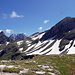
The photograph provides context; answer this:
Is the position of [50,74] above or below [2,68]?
below

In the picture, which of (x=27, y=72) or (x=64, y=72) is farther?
(x=64, y=72)

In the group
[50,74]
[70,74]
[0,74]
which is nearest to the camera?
[0,74]

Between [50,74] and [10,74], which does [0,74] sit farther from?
[50,74]

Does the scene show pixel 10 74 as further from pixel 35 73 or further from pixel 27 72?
pixel 35 73

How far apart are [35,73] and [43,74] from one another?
5.66 feet

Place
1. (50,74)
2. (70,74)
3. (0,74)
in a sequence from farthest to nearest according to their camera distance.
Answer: (70,74)
(50,74)
(0,74)

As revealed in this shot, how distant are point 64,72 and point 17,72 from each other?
1257cm

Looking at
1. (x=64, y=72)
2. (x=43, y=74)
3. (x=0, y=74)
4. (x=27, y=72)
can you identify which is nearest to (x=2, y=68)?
(x=0, y=74)

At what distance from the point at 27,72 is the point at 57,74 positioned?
7.23m

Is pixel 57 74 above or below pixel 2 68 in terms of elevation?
below

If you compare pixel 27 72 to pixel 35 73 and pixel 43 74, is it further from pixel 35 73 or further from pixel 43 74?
pixel 43 74

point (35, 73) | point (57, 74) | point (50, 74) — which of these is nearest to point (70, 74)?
point (57, 74)

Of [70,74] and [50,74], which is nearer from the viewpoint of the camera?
[50,74]

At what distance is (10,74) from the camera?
27.1 meters
